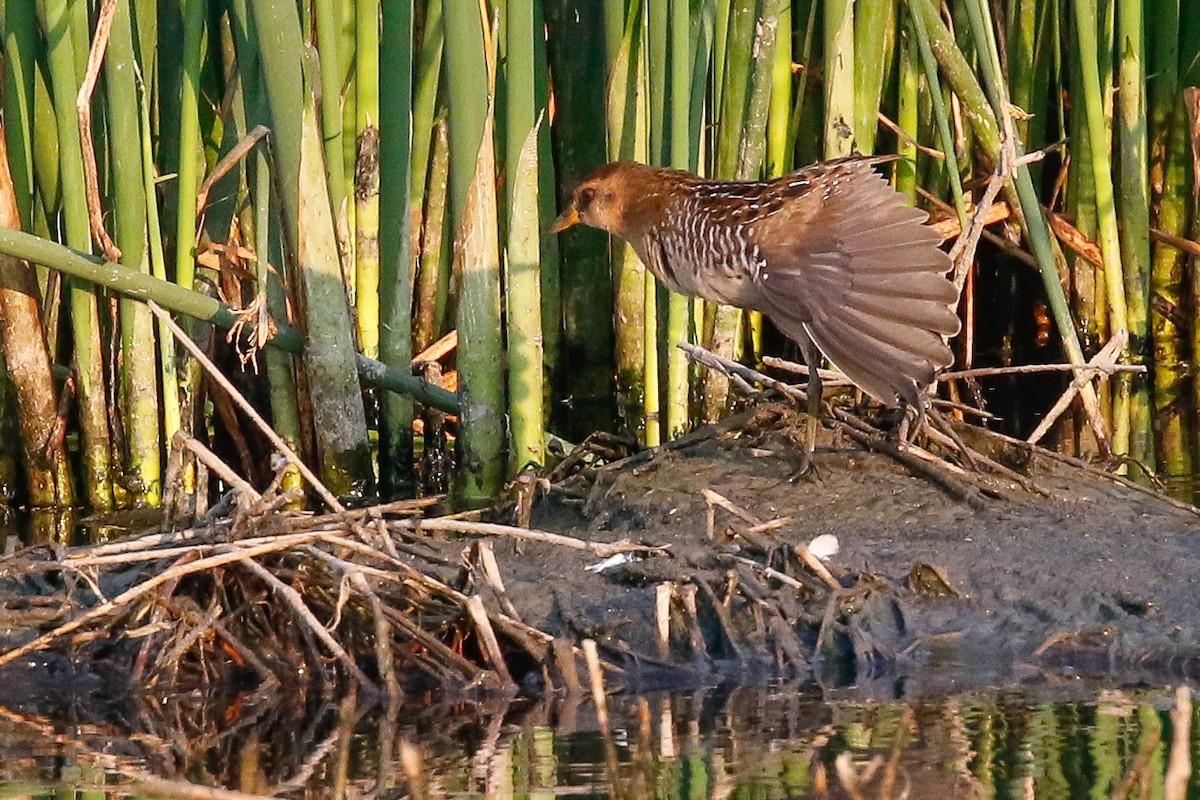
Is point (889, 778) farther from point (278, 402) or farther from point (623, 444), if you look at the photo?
point (278, 402)

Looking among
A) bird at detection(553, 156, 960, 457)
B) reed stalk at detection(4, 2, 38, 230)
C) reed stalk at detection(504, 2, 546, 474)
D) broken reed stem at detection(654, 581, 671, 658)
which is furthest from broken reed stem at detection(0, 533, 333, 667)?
reed stalk at detection(4, 2, 38, 230)

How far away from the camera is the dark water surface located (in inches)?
A: 125

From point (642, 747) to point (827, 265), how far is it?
197 cm

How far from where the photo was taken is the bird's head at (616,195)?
592 cm

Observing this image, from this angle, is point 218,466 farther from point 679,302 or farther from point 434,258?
point 434,258

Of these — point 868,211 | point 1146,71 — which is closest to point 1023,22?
point 1146,71

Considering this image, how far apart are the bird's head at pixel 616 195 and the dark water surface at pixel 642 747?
2.31 m

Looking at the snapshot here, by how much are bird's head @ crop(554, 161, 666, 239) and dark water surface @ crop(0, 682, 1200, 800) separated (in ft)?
7.58

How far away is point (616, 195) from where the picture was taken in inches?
238

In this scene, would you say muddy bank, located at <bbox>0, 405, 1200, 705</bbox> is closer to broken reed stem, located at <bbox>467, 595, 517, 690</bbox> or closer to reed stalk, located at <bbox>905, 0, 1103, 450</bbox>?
broken reed stem, located at <bbox>467, 595, 517, 690</bbox>

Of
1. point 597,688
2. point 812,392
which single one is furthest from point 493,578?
point 597,688

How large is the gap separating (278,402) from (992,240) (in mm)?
3065

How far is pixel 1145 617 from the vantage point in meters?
4.28

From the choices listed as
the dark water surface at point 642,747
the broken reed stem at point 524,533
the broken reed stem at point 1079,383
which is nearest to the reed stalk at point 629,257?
the broken reed stem at point 1079,383
